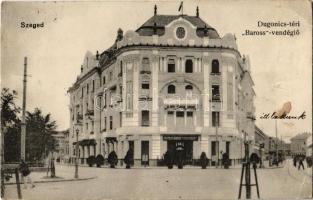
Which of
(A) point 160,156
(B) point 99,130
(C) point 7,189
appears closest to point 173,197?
(A) point 160,156

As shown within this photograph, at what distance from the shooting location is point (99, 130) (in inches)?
339

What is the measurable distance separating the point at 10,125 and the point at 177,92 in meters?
1.69

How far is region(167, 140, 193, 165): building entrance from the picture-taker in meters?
8.40

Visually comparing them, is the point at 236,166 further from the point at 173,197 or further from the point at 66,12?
the point at 66,12

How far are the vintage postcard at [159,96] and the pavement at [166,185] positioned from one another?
1 cm

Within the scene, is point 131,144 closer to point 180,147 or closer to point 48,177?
point 180,147

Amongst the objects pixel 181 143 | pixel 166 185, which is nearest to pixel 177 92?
pixel 181 143

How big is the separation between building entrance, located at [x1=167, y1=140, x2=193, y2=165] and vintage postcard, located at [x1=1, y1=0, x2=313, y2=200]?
1 cm

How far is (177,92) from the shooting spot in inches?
330

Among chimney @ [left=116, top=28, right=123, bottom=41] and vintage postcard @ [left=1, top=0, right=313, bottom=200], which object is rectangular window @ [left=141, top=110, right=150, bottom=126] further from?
chimney @ [left=116, top=28, right=123, bottom=41]

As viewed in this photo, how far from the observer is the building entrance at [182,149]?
8398 millimetres

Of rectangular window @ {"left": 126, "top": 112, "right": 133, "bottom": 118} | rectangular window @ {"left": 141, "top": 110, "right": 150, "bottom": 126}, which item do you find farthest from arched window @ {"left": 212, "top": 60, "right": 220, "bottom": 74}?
rectangular window @ {"left": 126, "top": 112, "right": 133, "bottom": 118}

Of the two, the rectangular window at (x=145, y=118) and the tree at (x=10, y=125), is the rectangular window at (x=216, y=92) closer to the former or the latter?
the rectangular window at (x=145, y=118)

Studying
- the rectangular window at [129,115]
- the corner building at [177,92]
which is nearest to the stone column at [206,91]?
the corner building at [177,92]
